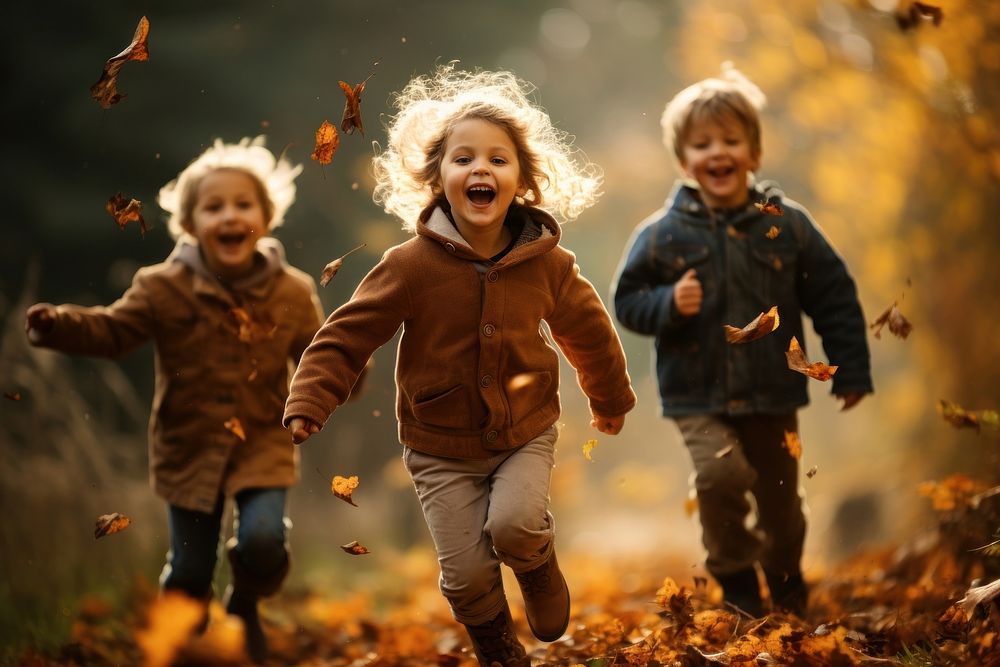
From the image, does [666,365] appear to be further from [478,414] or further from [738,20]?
[738,20]

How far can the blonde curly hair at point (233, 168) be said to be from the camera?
4523 millimetres

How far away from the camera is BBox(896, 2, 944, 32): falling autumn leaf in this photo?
14.2 ft

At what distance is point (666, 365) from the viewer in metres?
4.39

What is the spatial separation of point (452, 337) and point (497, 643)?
1.01m

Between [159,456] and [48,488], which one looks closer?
[159,456]

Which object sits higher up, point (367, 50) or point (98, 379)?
point (367, 50)

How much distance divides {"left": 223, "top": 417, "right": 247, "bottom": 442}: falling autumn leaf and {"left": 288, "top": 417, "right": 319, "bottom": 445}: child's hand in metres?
1.21

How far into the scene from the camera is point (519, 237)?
3.56 m

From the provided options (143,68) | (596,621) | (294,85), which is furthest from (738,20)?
(596,621)

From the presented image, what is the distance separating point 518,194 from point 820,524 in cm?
507

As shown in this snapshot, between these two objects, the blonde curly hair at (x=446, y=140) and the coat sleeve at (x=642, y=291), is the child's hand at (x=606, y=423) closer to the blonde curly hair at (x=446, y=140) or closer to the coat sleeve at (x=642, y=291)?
the coat sleeve at (x=642, y=291)

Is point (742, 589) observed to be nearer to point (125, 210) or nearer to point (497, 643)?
point (497, 643)

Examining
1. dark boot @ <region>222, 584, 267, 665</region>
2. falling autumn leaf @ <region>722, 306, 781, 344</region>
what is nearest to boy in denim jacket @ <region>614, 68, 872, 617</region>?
falling autumn leaf @ <region>722, 306, 781, 344</region>

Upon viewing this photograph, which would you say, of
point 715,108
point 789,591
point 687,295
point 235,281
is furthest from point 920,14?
point 235,281
